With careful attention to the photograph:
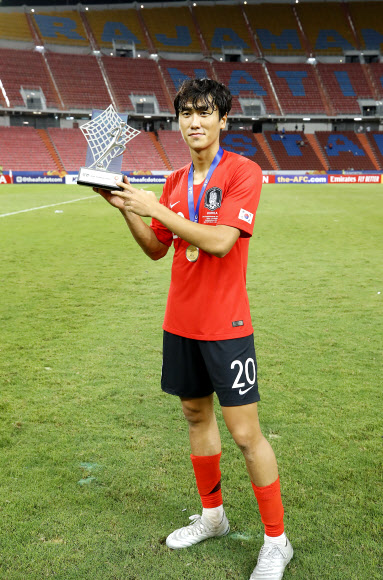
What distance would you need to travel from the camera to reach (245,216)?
2281mm

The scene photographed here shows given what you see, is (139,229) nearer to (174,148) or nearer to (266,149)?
(174,148)

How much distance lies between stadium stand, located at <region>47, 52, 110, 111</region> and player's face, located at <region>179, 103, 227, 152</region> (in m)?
49.2

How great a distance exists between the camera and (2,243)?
39.8ft

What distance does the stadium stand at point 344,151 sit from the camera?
1988 inches

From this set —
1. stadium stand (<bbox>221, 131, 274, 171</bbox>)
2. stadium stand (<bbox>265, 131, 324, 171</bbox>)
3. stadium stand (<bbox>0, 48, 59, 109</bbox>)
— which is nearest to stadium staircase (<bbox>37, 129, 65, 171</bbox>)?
stadium stand (<bbox>0, 48, 59, 109</bbox>)

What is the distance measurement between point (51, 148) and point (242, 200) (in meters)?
46.5

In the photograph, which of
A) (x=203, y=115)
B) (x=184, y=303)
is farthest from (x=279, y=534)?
(x=203, y=115)

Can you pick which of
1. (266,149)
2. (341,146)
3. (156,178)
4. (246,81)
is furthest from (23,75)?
(341,146)

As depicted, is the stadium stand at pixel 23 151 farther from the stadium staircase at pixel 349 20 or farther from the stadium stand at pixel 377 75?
the stadium staircase at pixel 349 20

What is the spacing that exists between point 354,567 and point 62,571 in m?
1.35

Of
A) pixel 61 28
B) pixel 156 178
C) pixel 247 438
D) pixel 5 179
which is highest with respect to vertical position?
pixel 61 28

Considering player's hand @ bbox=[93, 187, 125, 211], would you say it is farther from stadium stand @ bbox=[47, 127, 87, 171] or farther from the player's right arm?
stadium stand @ bbox=[47, 127, 87, 171]

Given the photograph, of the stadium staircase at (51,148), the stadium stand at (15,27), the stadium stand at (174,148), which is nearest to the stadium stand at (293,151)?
the stadium stand at (174,148)

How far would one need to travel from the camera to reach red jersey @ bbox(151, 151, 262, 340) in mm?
2307
